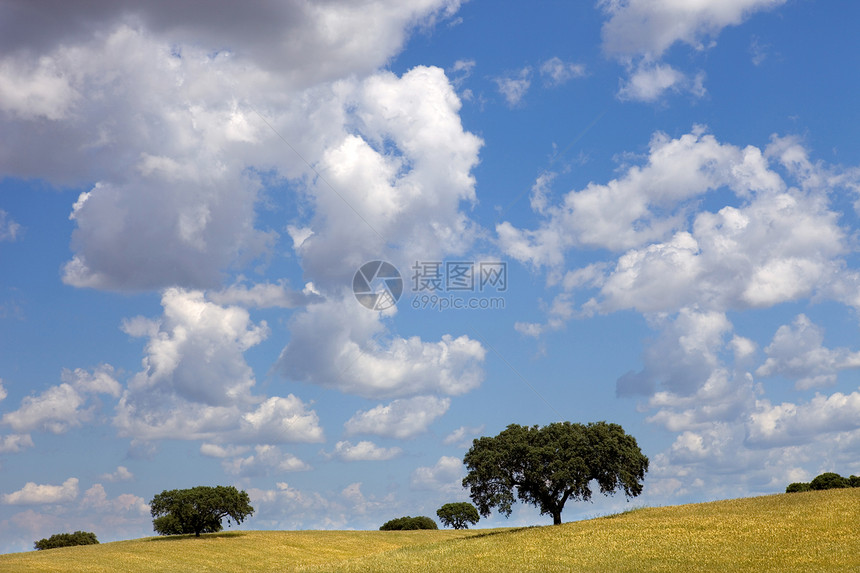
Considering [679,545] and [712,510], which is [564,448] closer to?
[712,510]

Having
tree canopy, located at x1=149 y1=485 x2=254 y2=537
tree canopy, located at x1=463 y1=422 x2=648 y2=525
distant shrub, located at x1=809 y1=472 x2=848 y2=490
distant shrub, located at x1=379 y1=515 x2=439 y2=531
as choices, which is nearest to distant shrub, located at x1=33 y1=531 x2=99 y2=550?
tree canopy, located at x1=149 y1=485 x2=254 y2=537

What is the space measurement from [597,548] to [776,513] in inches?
670

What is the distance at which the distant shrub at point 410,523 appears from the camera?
124 meters

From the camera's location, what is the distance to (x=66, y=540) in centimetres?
10456

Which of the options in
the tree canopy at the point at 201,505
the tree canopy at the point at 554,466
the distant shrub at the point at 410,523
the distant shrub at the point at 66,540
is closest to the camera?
→ the tree canopy at the point at 554,466

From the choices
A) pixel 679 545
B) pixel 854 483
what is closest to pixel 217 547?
pixel 679 545

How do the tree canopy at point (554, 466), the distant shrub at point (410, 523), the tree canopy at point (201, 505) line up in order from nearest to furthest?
the tree canopy at point (554, 466) < the tree canopy at point (201, 505) < the distant shrub at point (410, 523)

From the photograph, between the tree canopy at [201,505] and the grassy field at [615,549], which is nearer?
the grassy field at [615,549]

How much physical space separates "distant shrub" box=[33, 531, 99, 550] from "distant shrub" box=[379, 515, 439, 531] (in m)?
45.7

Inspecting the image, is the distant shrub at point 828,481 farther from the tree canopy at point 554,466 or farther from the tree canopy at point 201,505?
the tree canopy at point 201,505

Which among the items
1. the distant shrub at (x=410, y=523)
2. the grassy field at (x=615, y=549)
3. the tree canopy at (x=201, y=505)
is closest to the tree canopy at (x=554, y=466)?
the grassy field at (x=615, y=549)

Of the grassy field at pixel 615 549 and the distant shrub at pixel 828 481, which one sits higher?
the distant shrub at pixel 828 481

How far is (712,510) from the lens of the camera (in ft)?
211

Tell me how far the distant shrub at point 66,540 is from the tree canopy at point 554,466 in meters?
65.1
